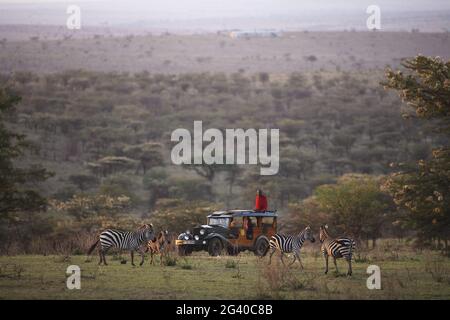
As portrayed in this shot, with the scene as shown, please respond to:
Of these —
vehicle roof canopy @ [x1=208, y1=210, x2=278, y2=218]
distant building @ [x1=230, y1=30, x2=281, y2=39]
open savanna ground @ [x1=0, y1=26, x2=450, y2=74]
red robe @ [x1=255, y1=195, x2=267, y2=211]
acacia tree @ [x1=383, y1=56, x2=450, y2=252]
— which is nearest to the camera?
acacia tree @ [x1=383, y1=56, x2=450, y2=252]

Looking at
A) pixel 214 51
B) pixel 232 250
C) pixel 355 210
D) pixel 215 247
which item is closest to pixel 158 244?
pixel 215 247

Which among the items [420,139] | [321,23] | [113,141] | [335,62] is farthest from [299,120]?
[321,23]

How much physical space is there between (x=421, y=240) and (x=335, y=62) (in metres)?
90.5

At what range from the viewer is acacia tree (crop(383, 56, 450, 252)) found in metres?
24.2

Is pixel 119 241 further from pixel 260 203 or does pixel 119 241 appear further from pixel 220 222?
pixel 260 203

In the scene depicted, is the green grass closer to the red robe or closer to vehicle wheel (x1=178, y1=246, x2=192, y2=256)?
vehicle wheel (x1=178, y1=246, x2=192, y2=256)

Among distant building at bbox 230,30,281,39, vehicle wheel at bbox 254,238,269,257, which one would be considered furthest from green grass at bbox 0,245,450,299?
distant building at bbox 230,30,281,39

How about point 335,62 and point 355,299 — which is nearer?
point 355,299

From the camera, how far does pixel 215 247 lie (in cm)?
2611

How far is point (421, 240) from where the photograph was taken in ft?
89.8

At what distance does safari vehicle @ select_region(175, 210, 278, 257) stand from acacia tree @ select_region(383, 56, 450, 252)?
3.79 m

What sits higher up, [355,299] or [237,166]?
[237,166]
